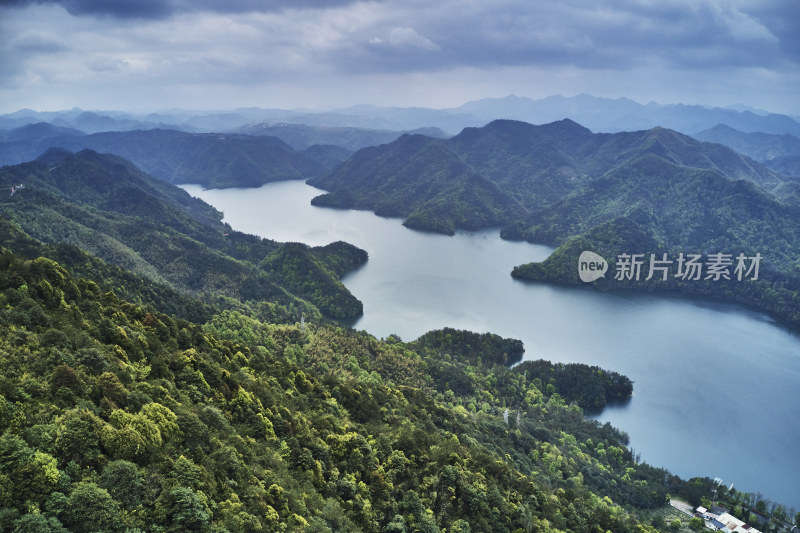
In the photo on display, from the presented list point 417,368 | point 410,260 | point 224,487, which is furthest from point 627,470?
point 410,260

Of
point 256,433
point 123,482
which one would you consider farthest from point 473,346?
point 123,482

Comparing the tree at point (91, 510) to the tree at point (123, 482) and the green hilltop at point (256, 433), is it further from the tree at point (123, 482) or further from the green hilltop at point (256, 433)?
the tree at point (123, 482)

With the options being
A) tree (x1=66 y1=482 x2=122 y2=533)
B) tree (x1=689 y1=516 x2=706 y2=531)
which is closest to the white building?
tree (x1=689 y1=516 x2=706 y2=531)

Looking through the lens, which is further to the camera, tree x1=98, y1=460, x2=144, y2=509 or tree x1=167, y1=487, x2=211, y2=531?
tree x1=167, y1=487, x2=211, y2=531

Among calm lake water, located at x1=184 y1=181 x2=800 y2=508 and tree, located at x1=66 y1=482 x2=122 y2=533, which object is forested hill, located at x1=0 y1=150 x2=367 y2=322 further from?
tree, located at x1=66 y1=482 x2=122 y2=533

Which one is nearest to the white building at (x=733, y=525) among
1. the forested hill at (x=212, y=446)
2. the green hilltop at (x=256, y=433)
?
the green hilltop at (x=256, y=433)
